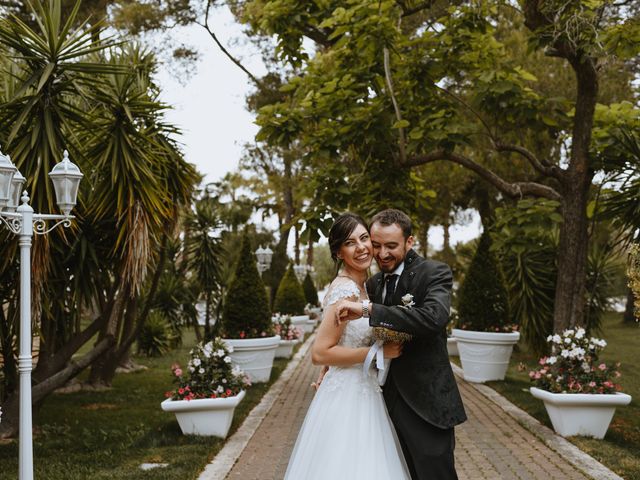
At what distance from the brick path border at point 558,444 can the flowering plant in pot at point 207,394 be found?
328 centimetres

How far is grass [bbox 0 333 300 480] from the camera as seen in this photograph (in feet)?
19.8

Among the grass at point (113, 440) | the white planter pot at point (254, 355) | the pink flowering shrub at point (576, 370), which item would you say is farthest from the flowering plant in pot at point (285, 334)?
the pink flowering shrub at point (576, 370)

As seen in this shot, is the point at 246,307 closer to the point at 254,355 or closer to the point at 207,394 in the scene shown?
the point at 254,355

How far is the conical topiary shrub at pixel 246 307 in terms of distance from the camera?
37.1ft

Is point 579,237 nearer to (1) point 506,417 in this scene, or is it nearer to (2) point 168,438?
(1) point 506,417

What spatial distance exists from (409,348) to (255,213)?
30.1 m

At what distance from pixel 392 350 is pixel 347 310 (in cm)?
34

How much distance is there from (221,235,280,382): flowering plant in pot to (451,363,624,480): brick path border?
3689 millimetres

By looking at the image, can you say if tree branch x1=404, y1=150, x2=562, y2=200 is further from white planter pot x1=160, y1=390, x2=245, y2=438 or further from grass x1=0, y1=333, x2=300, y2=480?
white planter pot x1=160, y1=390, x2=245, y2=438

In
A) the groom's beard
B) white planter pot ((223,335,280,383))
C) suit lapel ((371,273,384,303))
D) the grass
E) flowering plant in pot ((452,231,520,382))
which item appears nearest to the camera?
the groom's beard

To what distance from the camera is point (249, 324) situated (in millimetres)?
11320

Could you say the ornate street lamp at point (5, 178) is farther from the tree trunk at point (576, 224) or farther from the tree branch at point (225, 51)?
the tree branch at point (225, 51)

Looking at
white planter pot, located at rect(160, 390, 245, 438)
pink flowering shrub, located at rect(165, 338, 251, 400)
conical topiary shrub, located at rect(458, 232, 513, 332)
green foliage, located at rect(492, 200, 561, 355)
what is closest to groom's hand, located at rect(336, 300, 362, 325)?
white planter pot, located at rect(160, 390, 245, 438)

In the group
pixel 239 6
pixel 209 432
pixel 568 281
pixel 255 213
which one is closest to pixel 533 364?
pixel 568 281
